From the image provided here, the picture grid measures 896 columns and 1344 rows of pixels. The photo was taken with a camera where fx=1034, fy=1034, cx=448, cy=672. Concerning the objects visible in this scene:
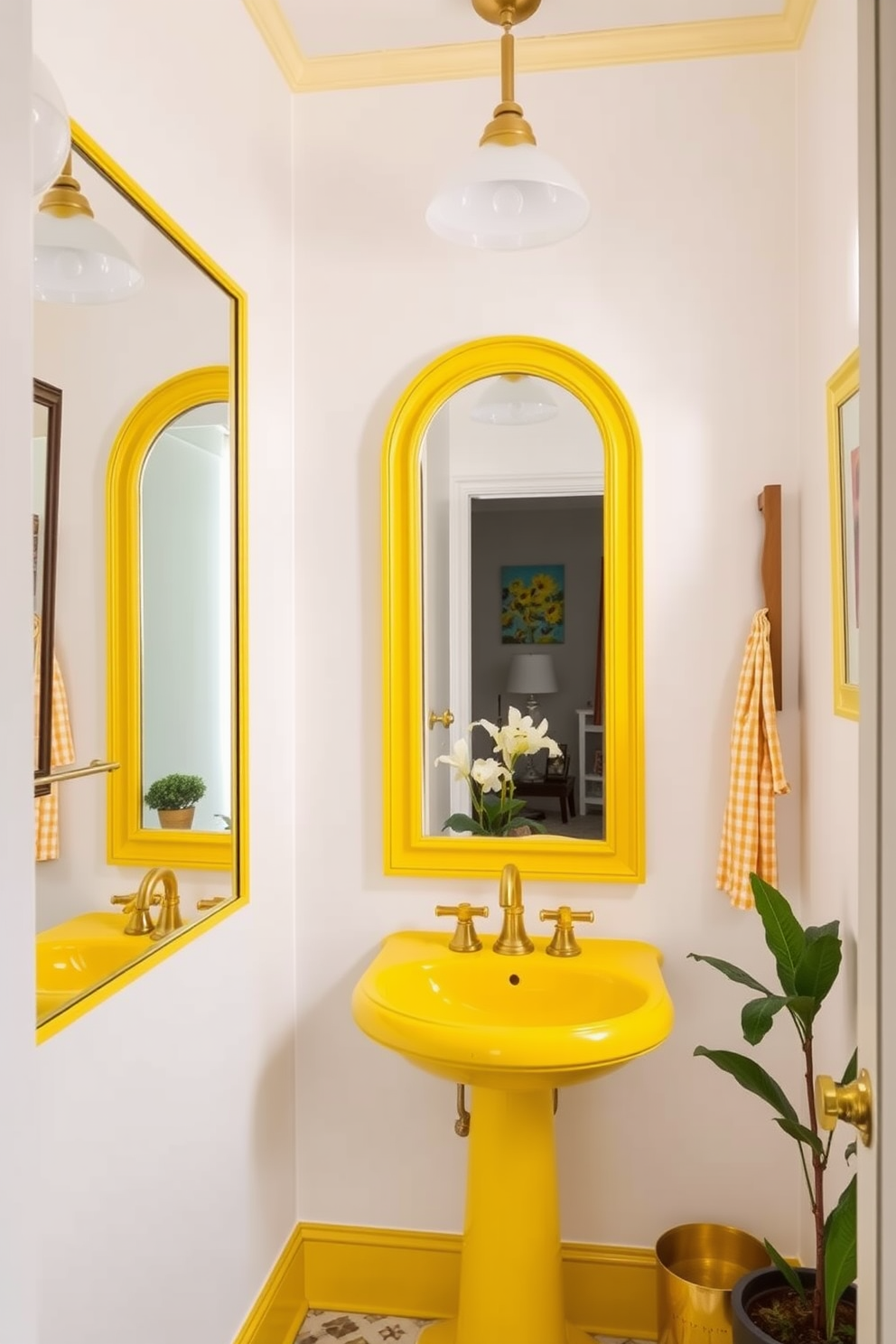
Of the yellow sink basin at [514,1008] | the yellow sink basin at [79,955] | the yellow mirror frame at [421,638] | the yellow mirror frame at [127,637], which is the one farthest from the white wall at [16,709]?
the yellow mirror frame at [421,638]

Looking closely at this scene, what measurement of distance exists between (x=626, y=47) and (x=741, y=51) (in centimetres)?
23

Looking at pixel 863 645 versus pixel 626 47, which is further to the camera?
pixel 626 47

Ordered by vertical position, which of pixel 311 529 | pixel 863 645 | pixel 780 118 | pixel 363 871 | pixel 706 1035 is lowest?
pixel 706 1035

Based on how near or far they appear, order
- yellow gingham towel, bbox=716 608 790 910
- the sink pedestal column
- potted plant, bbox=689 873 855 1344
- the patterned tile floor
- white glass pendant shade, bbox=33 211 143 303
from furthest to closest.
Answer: the patterned tile floor
yellow gingham towel, bbox=716 608 790 910
the sink pedestal column
potted plant, bbox=689 873 855 1344
white glass pendant shade, bbox=33 211 143 303

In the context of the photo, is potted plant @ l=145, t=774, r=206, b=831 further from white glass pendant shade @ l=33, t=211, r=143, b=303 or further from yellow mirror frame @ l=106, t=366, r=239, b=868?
white glass pendant shade @ l=33, t=211, r=143, b=303

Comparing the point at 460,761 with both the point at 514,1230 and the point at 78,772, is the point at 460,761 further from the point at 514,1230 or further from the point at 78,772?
the point at 78,772

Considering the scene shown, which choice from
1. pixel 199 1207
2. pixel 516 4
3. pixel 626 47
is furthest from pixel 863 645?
pixel 626 47

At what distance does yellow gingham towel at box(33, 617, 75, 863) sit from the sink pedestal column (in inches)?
40.9

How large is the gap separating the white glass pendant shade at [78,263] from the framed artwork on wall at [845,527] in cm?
110

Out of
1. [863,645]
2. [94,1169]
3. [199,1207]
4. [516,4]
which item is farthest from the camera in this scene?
[516,4]

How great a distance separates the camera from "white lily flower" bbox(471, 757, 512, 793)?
222 centimetres

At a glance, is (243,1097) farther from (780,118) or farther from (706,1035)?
(780,118)

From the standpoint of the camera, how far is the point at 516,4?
1.94 m

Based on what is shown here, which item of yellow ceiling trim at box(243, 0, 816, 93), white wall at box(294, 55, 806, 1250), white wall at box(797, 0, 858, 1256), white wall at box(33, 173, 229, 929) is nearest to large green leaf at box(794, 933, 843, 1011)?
white wall at box(797, 0, 858, 1256)
